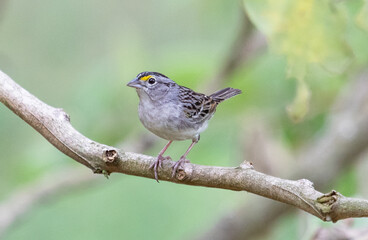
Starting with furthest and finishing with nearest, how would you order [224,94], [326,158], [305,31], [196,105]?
[326,158] → [224,94] → [196,105] → [305,31]

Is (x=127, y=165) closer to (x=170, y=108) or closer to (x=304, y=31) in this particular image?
(x=304, y=31)

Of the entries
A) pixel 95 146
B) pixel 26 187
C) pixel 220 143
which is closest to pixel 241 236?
pixel 220 143

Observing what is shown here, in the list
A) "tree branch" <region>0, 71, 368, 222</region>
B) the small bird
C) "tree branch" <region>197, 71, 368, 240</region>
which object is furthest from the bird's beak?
"tree branch" <region>197, 71, 368, 240</region>

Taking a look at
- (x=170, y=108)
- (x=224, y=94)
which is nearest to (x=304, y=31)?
(x=170, y=108)

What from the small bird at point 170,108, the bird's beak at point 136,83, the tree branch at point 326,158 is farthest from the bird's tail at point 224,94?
the tree branch at point 326,158

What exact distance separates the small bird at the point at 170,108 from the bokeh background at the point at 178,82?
1.53 ft

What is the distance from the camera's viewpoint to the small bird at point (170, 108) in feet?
9.91

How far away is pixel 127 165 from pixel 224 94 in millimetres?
1521

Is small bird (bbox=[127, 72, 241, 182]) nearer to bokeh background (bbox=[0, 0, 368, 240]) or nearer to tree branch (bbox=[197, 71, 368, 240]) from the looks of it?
bokeh background (bbox=[0, 0, 368, 240])

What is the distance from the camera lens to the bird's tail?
350cm

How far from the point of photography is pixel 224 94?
355cm

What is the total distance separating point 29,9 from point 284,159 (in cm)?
273

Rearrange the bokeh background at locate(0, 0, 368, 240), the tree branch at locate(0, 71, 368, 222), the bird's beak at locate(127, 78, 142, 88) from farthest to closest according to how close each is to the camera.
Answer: the bird's beak at locate(127, 78, 142, 88) < the bokeh background at locate(0, 0, 368, 240) < the tree branch at locate(0, 71, 368, 222)

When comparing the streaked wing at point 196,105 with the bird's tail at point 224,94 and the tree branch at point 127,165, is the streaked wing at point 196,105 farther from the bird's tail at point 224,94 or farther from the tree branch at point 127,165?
the tree branch at point 127,165
